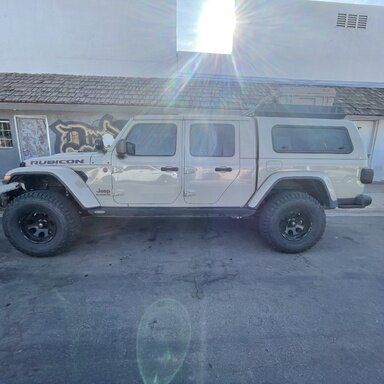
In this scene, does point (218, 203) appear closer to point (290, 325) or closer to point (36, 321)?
point (290, 325)

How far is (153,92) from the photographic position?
8617mm

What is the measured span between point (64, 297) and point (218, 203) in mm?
2419

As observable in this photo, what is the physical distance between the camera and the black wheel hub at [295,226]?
4.06 metres

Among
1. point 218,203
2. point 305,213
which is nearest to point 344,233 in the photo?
point 305,213

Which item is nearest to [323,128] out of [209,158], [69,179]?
[209,158]

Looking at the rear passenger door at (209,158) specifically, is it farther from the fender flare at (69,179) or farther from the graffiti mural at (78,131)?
the graffiti mural at (78,131)

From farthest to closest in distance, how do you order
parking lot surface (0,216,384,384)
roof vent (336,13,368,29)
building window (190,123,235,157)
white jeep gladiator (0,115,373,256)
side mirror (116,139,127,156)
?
roof vent (336,13,368,29) < building window (190,123,235,157) < white jeep gladiator (0,115,373,256) < side mirror (116,139,127,156) < parking lot surface (0,216,384,384)

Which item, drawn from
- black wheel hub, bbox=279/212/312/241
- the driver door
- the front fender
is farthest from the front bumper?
the front fender

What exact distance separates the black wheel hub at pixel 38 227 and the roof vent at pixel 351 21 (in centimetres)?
1356

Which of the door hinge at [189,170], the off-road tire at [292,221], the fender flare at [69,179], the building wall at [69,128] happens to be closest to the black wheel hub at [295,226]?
the off-road tire at [292,221]

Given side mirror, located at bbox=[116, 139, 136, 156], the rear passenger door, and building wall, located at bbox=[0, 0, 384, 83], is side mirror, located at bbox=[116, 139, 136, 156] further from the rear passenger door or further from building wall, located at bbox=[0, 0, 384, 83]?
building wall, located at bbox=[0, 0, 384, 83]

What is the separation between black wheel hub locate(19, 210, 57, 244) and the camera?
3.86 metres

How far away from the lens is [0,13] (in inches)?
388

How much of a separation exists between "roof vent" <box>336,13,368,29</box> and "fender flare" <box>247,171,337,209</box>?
429 inches
